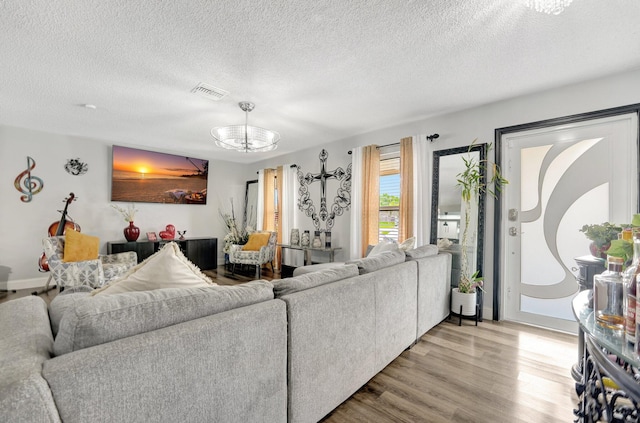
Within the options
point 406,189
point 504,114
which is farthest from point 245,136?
point 504,114

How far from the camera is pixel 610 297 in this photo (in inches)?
41.1

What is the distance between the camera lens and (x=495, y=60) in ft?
7.62

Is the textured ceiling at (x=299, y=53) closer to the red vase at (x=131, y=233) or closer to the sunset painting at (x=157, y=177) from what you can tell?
the sunset painting at (x=157, y=177)

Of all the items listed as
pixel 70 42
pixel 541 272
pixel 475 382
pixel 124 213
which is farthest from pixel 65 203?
pixel 541 272

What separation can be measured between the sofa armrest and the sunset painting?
5.04 metres

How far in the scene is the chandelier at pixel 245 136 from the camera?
305 cm

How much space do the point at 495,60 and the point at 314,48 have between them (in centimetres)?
153

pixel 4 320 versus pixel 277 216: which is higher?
pixel 277 216

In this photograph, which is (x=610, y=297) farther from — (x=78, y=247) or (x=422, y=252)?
(x=78, y=247)

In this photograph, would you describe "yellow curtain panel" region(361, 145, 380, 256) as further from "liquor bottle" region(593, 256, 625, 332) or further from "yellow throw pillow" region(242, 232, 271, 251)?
"liquor bottle" region(593, 256, 625, 332)

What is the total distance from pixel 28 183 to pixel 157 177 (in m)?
1.74

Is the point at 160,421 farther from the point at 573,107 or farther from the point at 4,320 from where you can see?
the point at 573,107

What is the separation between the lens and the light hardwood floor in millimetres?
1594

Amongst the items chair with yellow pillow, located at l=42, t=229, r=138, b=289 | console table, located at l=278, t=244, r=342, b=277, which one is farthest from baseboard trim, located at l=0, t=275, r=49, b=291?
console table, located at l=278, t=244, r=342, b=277
